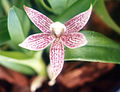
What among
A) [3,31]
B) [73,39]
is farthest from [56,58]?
[3,31]

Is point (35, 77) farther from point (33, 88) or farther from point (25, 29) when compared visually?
point (25, 29)

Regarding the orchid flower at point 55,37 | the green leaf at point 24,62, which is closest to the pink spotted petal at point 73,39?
the orchid flower at point 55,37

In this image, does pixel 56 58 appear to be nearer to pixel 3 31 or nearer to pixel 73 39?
pixel 73 39

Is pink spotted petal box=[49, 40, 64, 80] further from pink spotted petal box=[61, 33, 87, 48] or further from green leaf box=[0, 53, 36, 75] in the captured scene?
green leaf box=[0, 53, 36, 75]

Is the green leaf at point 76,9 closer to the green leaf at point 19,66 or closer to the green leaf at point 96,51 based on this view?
the green leaf at point 96,51

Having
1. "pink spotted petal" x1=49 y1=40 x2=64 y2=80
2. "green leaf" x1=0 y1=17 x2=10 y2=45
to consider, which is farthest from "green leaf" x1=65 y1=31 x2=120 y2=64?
"green leaf" x1=0 y1=17 x2=10 y2=45

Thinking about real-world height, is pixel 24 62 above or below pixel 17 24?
below
